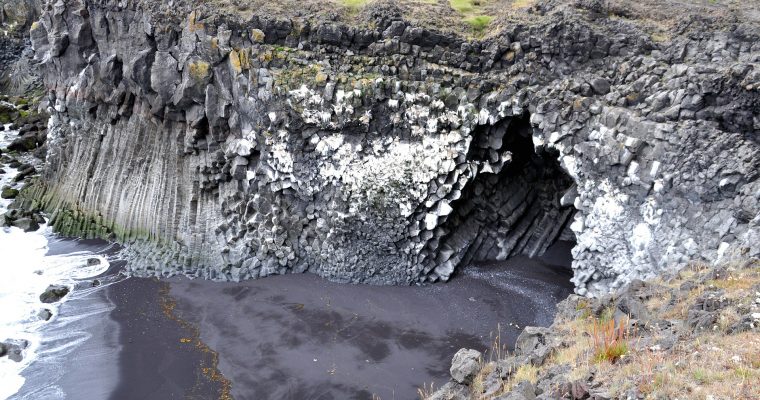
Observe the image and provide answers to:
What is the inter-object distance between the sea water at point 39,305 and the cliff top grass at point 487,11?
44.4 ft

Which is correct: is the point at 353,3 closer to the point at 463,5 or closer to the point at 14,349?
the point at 463,5

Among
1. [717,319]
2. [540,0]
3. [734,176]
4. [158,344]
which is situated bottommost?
[158,344]

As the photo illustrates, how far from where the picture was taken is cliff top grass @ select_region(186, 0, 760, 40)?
23062mm

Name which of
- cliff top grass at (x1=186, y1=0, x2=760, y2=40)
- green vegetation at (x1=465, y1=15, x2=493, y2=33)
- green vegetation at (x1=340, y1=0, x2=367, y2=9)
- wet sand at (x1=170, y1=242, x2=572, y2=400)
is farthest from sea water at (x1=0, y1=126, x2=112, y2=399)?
green vegetation at (x1=465, y1=15, x2=493, y2=33)

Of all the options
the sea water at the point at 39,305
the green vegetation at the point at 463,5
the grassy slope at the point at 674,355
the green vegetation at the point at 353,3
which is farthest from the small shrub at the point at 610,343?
the green vegetation at the point at 353,3

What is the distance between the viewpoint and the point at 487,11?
2767cm

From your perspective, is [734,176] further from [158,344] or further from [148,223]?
[148,223]

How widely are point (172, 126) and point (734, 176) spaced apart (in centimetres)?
2367

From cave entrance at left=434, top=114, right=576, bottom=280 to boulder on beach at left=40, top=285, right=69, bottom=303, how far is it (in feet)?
53.3

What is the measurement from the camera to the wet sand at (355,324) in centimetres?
1923

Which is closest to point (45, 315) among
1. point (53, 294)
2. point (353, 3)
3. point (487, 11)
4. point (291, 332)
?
point (53, 294)

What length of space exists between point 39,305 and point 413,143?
55.2 ft

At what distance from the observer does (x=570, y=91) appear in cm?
2214

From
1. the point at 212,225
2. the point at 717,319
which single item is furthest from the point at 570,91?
the point at 212,225
